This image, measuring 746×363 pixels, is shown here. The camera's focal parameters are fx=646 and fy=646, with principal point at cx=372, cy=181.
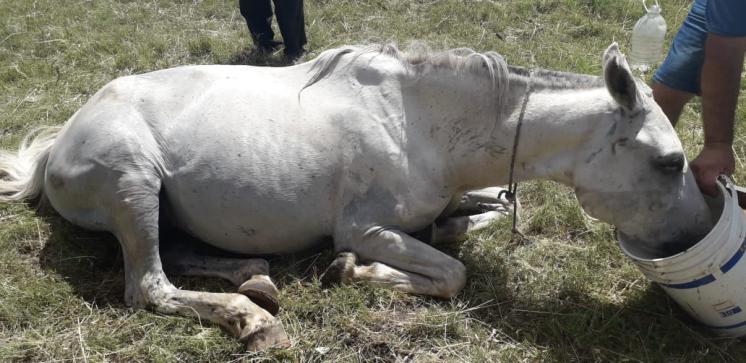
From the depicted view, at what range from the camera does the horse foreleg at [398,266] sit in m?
3.41

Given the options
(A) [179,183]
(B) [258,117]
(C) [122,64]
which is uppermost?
(B) [258,117]

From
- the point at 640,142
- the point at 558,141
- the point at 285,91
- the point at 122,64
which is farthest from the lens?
the point at 122,64

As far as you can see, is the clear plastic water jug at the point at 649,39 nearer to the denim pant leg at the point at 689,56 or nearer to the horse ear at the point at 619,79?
the denim pant leg at the point at 689,56

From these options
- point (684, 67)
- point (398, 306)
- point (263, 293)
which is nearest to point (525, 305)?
point (398, 306)

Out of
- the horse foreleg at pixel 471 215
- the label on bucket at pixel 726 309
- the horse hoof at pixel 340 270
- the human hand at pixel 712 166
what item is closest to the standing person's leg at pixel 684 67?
the human hand at pixel 712 166

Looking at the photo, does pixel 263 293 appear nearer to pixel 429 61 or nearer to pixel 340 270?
pixel 340 270

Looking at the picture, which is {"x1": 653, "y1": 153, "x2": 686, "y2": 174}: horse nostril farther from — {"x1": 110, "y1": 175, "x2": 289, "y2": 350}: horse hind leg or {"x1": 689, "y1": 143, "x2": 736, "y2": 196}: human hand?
{"x1": 110, "y1": 175, "x2": 289, "y2": 350}: horse hind leg

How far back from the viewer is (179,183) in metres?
3.54

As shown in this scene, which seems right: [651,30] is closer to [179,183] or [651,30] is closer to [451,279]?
[451,279]

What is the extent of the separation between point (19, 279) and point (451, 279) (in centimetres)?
234

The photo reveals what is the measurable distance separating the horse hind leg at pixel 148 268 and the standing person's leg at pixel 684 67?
2992 millimetres

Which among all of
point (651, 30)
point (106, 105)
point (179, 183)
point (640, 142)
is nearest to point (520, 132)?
point (640, 142)

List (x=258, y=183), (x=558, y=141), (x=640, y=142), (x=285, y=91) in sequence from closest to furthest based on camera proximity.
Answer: (x=640, y=142)
(x=558, y=141)
(x=258, y=183)
(x=285, y=91)

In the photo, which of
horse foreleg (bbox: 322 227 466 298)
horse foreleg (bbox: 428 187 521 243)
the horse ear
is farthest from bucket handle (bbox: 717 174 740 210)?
horse foreleg (bbox: 322 227 466 298)
